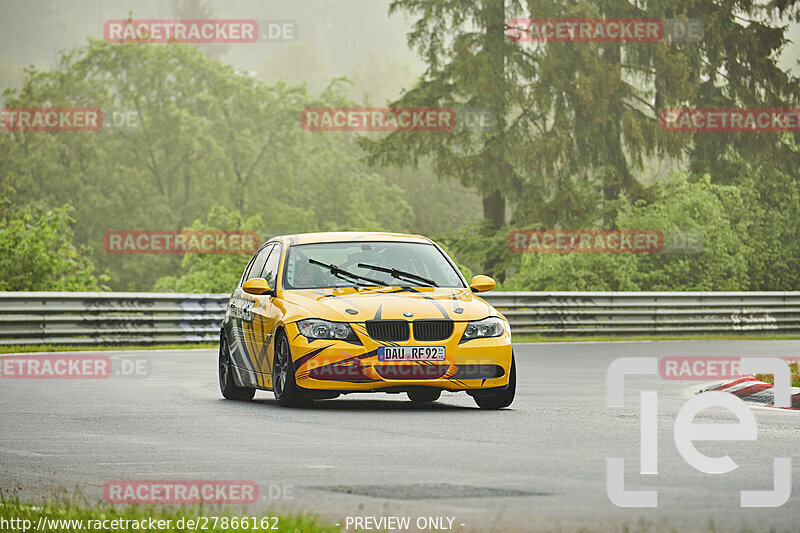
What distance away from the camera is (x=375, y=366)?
1323 centimetres

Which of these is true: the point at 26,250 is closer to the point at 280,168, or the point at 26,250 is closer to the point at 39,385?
the point at 39,385

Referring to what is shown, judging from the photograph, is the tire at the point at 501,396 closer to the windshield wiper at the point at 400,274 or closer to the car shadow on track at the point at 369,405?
the car shadow on track at the point at 369,405

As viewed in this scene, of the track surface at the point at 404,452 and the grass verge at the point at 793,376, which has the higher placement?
the track surface at the point at 404,452

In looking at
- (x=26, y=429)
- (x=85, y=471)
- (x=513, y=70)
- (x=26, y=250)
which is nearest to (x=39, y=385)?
(x=26, y=429)

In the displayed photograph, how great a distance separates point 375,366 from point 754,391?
4.58 metres

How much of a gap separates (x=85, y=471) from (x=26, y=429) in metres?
3.08

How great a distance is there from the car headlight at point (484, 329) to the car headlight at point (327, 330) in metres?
1.05

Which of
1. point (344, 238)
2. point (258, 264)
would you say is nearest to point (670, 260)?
point (258, 264)

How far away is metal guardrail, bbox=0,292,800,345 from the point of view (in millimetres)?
25688

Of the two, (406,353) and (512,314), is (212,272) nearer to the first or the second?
(512,314)

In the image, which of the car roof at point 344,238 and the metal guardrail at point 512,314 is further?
the metal guardrail at point 512,314

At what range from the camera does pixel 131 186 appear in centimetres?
7600

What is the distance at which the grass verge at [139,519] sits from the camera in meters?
6.79

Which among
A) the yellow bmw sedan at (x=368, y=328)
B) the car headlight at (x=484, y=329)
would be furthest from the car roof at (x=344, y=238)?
the car headlight at (x=484, y=329)
